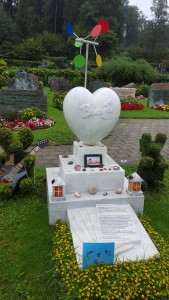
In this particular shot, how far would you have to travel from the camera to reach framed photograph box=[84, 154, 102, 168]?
4160 millimetres

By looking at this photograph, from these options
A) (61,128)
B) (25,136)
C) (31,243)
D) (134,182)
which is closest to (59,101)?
(61,128)

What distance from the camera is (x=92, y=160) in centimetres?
420

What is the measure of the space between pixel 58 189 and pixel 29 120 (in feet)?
20.1

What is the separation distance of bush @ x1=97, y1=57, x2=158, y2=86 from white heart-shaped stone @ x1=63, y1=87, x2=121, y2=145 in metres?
17.9

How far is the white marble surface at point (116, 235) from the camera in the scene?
10.0ft

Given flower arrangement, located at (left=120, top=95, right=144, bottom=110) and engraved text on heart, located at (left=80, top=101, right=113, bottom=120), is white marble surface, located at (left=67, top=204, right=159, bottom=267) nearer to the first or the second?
engraved text on heart, located at (left=80, top=101, right=113, bottom=120)

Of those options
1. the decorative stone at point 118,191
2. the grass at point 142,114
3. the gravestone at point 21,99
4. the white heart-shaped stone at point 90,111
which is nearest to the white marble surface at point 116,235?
the decorative stone at point 118,191

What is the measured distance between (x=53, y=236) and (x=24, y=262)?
0.53 metres

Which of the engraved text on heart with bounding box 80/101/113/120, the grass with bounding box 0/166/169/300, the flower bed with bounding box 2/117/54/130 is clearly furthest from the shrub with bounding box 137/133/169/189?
the flower bed with bounding box 2/117/54/130

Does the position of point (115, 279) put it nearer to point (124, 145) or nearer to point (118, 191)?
point (118, 191)

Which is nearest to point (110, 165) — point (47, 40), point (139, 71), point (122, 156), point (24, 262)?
point (24, 262)

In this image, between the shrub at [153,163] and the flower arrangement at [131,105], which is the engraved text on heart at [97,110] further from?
the flower arrangement at [131,105]

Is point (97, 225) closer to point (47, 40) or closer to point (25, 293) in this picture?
point (25, 293)

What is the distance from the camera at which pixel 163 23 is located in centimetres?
5084
